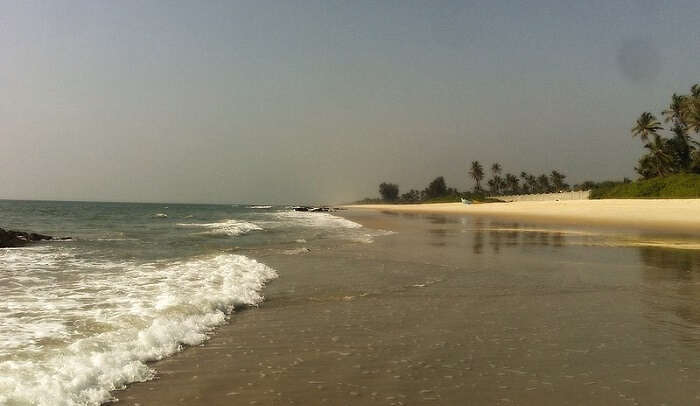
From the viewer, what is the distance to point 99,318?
28.2ft

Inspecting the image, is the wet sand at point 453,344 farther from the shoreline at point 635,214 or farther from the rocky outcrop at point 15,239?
the shoreline at point 635,214

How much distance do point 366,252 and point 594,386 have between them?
15.2 m

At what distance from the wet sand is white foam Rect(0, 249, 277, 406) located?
573 mm

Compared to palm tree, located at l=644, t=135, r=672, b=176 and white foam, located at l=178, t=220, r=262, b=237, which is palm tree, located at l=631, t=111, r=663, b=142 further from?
white foam, located at l=178, t=220, r=262, b=237

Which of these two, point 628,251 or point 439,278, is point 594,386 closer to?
point 439,278

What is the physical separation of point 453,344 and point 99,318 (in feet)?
21.8

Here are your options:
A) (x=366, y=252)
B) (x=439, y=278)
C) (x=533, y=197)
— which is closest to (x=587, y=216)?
(x=366, y=252)

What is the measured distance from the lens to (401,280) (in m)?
12.9

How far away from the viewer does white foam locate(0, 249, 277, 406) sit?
5.49 metres

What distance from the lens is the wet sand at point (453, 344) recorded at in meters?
5.11

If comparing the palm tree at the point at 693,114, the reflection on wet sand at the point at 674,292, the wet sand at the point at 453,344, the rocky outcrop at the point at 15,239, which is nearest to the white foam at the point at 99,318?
the wet sand at the point at 453,344

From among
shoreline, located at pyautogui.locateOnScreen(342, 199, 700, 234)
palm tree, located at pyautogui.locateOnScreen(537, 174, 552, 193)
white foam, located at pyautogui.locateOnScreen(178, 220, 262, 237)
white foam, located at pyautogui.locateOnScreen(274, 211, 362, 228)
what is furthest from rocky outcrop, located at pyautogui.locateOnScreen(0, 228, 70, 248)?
palm tree, located at pyautogui.locateOnScreen(537, 174, 552, 193)

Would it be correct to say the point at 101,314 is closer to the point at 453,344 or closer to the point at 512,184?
the point at 453,344

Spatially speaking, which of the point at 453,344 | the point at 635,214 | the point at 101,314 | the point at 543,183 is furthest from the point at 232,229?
the point at 543,183
